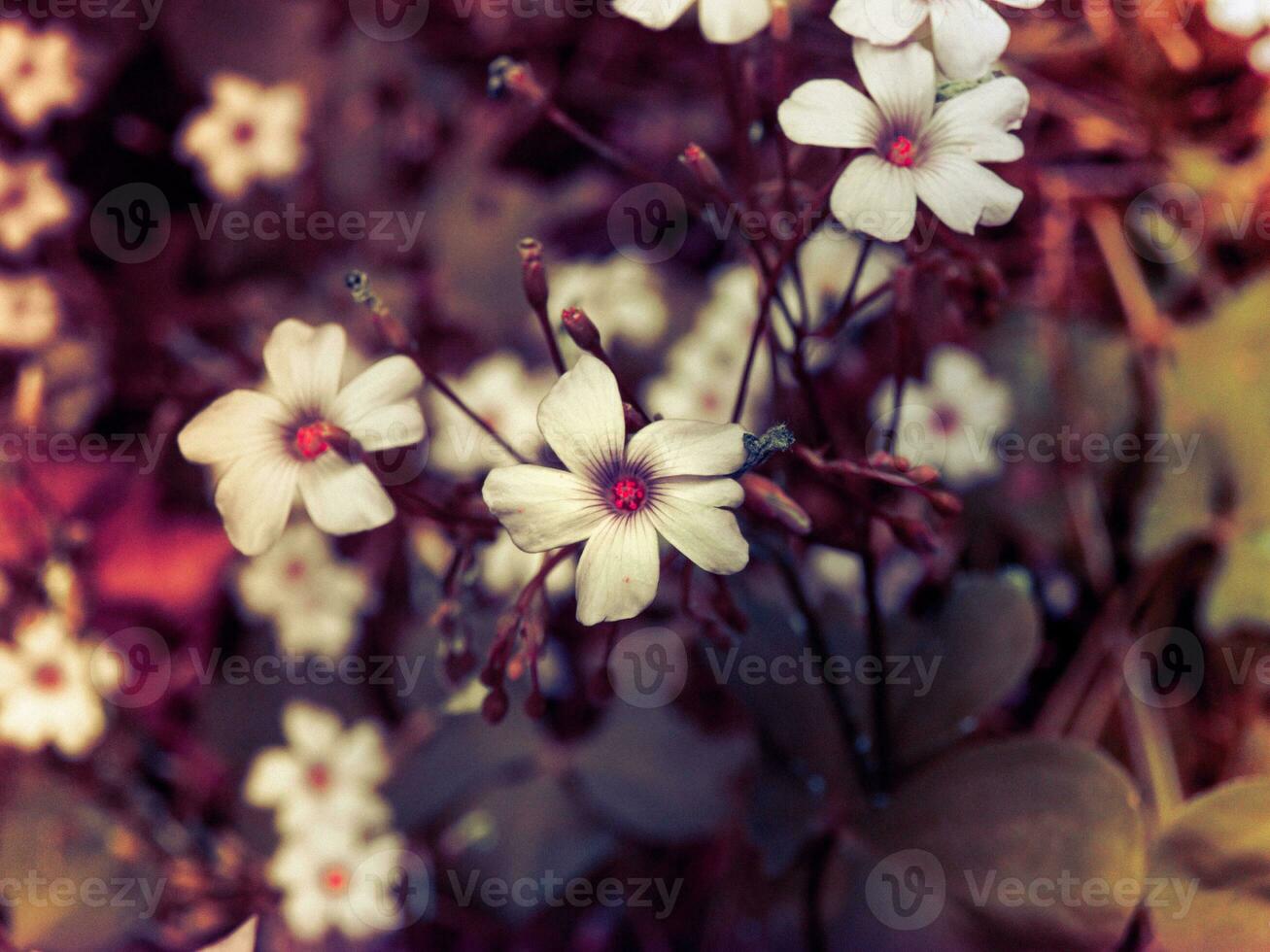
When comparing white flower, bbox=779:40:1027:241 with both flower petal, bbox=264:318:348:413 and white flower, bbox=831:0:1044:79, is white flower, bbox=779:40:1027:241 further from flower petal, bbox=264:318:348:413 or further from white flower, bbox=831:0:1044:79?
flower petal, bbox=264:318:348:413

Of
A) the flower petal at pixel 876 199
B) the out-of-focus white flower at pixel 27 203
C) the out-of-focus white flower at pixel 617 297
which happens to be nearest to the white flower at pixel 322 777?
the out-of-focus white flower at pixel 617 297

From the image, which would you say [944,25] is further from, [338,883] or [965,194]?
[338,883]

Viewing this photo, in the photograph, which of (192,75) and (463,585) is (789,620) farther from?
(192,75)

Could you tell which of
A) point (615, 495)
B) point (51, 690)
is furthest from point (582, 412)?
point (51, 690)

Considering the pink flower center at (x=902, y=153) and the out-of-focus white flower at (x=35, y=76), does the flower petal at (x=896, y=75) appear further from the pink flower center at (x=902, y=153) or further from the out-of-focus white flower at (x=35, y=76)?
the out-of-focus white flower at (x=35, y=76)

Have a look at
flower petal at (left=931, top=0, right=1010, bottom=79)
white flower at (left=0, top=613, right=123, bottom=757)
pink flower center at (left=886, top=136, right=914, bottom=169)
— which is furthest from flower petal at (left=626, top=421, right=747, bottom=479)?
white flower at (left=0, top=613, right=123, bottom=757)

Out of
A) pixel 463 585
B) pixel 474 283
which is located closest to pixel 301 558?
pixel 474 283
